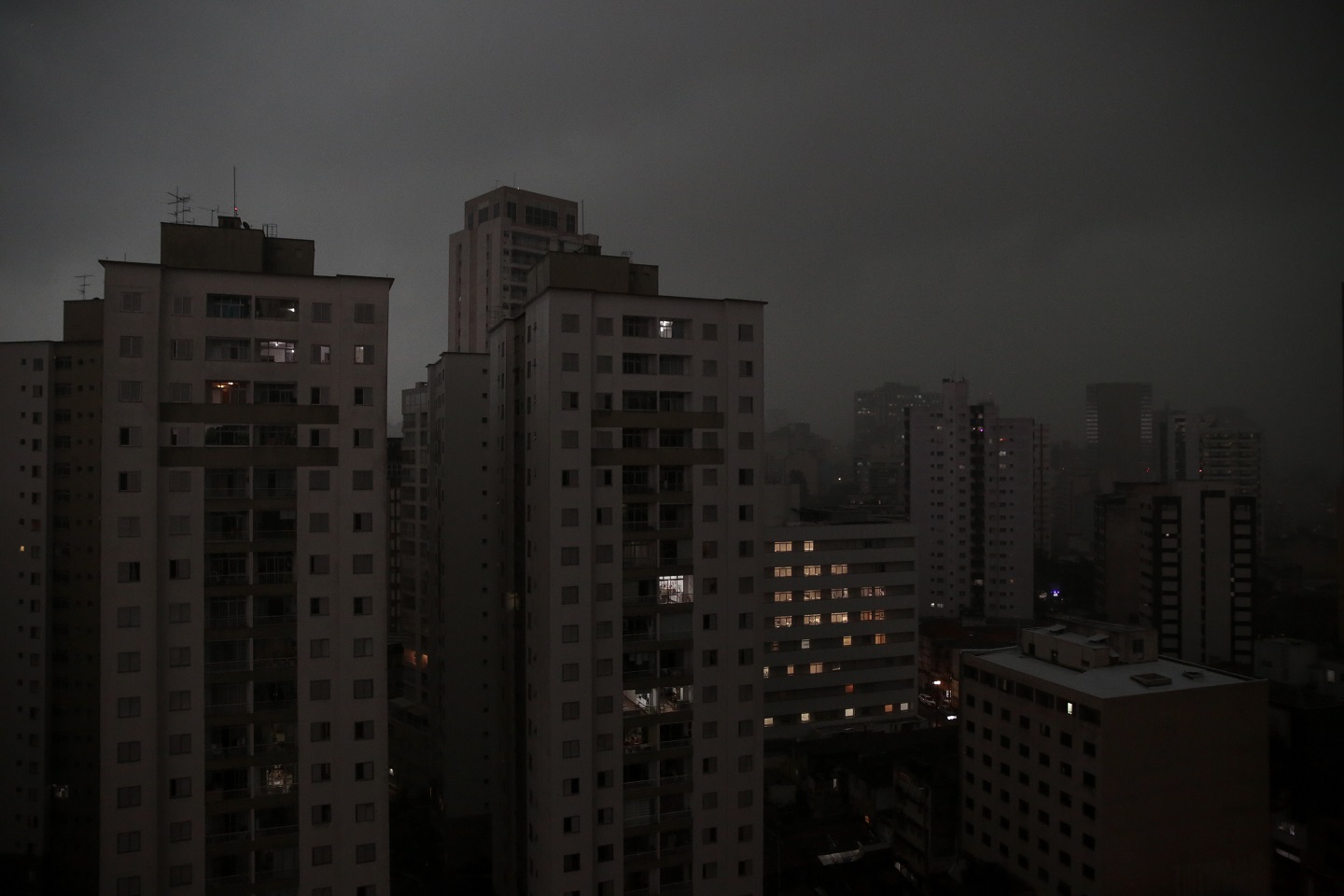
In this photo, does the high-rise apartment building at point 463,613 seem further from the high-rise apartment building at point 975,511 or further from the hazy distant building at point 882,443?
the hazy distant building at point 882,443

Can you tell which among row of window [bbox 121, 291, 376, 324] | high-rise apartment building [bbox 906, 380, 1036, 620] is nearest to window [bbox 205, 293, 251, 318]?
row of window [bbox 121, 291, 376, 324]

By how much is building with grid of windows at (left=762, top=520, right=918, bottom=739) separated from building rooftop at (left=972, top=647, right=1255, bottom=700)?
1621 centimetres

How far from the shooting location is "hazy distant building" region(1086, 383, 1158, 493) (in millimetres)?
77562

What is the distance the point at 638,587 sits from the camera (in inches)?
1033

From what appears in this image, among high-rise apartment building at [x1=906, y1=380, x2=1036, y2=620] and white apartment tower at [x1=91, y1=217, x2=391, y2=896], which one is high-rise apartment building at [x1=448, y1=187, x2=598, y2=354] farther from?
high-rise apartment building at [x1=906, y1=380, x2=1036, y2=620]

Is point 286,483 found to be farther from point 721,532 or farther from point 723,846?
point 723,846

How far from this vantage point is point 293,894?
76.4ft

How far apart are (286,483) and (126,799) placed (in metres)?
9.74

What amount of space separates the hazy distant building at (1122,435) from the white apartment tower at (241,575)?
73765mm

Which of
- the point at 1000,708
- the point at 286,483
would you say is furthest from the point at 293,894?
the point at 1000,708

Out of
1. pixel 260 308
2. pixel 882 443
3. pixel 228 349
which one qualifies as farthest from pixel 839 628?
pixel 882 443

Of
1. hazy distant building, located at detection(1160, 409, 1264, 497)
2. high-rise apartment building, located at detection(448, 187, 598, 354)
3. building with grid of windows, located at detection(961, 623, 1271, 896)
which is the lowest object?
building with grid of windows, located at detection(961, 623, 1271, 896)

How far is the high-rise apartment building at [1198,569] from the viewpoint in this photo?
58188 mm

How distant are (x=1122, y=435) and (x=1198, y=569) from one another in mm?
26982
